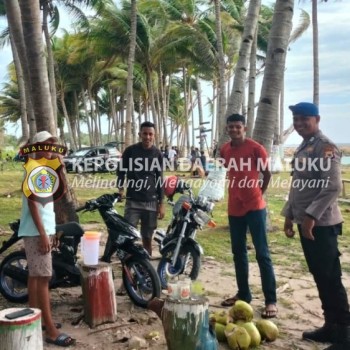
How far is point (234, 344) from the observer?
365 centimetres

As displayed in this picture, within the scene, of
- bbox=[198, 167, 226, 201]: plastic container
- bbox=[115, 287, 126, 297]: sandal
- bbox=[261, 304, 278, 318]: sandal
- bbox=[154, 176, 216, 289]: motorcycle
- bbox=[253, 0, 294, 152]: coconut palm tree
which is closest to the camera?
bbox=[261, 304, 278, 318]: sandal

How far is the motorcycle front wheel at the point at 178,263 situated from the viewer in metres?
5.38

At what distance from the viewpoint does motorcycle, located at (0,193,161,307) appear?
470cm

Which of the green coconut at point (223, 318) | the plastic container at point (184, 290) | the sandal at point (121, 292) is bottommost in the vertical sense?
the sandal at point (121, 292)

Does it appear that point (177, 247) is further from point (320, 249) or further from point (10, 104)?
point (10, 104)

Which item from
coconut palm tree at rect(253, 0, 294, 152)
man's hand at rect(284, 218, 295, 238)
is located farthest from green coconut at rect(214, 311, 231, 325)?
coconut palm tree at rect(253, 0, 294, 152)

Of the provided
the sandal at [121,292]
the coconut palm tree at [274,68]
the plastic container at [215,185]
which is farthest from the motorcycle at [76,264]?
the coconut palm tree at [274,68]

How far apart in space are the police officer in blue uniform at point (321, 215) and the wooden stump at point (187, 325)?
1.15 meters

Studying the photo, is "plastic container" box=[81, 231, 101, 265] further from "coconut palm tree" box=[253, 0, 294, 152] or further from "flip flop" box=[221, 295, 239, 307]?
"coconut palm tree" box=[253, 0, 294, 152]

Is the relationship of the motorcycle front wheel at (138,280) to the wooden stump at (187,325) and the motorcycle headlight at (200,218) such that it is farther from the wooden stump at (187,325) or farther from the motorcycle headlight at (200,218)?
the wooden stump at (187,325)

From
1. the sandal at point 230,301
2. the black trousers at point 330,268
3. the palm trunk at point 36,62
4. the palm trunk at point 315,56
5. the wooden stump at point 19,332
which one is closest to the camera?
the wooden stump at point 19,332

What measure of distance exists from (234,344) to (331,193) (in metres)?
1.49

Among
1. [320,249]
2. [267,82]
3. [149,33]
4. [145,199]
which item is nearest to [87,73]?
[149,33]

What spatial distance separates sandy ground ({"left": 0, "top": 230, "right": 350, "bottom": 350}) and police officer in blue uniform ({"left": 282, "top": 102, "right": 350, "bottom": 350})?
29 centimetres
